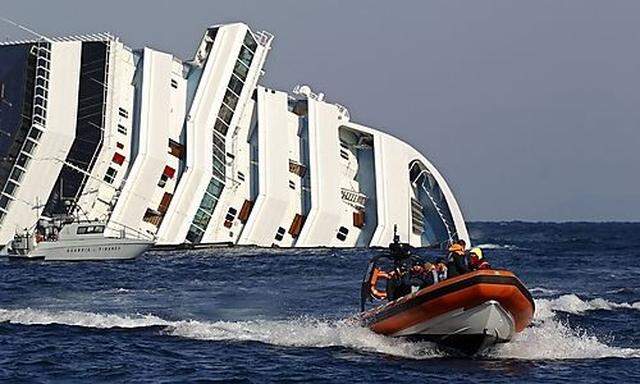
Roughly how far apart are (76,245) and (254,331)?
2602 centimetres

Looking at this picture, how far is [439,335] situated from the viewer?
23734 millimetres

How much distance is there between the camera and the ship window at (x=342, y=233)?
64250 millimetres

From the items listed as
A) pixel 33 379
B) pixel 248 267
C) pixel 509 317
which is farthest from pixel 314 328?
pixel 248 267

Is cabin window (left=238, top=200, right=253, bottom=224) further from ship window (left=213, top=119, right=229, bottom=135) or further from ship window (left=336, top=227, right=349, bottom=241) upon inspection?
ship window (left=336, top=227, right=349, bottom=241)

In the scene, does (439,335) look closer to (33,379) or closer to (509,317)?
(509,317)

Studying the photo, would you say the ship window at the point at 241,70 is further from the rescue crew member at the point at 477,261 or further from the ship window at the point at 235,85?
the rescue crew member at the point at 477,261

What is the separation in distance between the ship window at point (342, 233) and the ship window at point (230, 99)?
8297mm

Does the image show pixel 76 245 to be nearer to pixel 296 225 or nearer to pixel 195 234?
pixel 195 234

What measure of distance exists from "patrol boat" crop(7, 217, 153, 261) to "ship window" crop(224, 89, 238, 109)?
10.6 metres

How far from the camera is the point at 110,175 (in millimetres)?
56219


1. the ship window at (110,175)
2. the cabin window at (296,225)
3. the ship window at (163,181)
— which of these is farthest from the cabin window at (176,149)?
the cabin window at (296,225)

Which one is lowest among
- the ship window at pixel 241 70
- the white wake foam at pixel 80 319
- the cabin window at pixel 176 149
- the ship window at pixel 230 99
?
the white wake foam at pixel 80 319

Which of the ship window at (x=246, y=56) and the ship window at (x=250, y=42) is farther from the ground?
the ship window at (x=250, y=42)

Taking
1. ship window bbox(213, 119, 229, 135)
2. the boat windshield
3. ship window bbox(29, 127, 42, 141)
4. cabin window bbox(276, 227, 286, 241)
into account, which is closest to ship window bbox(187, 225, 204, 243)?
cabin window bbox(276, 227, 286, 241)
